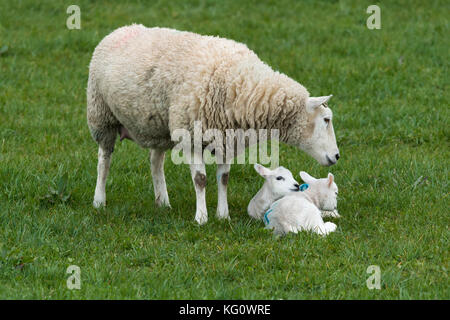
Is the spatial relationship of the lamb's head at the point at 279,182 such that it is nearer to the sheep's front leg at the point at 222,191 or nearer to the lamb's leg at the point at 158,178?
the sheep's front leg at the point at 222,191

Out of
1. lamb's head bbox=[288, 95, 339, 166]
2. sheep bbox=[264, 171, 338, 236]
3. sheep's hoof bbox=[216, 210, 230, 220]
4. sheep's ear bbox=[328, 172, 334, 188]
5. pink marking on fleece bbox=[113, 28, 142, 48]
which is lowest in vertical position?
sheep's hoof bbox=[216, 210, 230, 220]

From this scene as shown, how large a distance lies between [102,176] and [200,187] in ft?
3.67

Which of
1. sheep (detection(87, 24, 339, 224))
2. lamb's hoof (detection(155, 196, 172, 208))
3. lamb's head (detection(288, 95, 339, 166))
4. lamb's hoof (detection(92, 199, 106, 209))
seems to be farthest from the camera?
→ lamb's hoof (detection(155, 196, 172, 208))

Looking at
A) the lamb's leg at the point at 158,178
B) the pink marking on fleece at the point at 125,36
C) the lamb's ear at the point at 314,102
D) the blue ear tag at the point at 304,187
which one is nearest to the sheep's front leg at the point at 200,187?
the lamb's leg at the point at 158,178

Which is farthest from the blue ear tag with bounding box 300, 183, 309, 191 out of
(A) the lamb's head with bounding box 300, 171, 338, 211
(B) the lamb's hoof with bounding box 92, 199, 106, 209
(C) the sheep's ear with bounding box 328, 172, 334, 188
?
(B) the lamb's hoof with bounding box 92, 199, 106, 209

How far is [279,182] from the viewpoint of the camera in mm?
6156

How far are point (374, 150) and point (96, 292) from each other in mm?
4251

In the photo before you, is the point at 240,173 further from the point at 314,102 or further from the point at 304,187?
the point at 314,102

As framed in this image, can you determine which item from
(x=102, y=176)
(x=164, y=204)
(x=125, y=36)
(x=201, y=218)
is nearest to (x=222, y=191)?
(x=201, y=218)

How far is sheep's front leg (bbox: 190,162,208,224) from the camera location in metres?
6.12

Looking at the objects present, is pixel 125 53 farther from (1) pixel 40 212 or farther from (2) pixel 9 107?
(2) pixel 9 107

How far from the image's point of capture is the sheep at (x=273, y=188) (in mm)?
6133

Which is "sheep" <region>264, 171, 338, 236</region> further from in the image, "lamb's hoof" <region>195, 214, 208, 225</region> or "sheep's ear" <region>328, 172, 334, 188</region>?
"lamb's hoof" <region>195, 214, 208, 225</region>

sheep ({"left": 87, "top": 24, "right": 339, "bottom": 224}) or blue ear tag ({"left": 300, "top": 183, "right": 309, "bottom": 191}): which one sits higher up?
sheep ({"left": 87, "top": 24, "right": 339, "bottom": 224})
